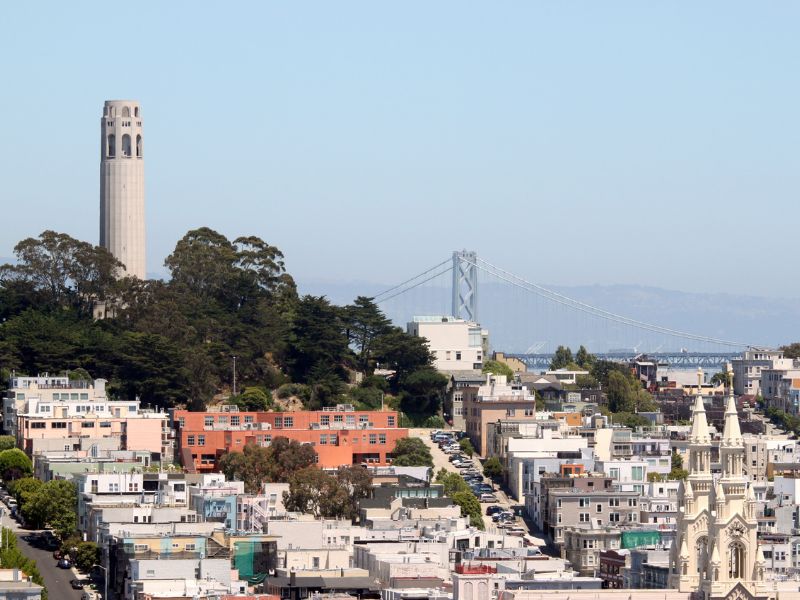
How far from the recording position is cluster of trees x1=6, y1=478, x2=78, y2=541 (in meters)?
81.6

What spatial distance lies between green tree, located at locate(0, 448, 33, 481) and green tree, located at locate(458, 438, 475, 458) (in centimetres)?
1756

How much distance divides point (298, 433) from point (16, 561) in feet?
89.4

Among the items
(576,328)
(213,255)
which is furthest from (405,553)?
(576,328)

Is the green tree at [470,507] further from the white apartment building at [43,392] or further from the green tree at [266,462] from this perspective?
the white apartment building at [43,392]

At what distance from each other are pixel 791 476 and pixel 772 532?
13475 millimetres

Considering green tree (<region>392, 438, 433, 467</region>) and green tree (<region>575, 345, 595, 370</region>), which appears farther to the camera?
green tree (<region>575, 345, 595, 370</region>)

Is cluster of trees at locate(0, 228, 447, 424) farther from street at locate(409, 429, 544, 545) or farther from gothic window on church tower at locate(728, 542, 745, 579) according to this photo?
gothic window on church tower at locate(728, 542, 745, 579)

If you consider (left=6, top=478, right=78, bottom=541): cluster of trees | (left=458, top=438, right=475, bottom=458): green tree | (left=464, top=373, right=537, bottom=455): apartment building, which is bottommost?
(left=6, top=478, right=78, bottom=541): cluster of trees

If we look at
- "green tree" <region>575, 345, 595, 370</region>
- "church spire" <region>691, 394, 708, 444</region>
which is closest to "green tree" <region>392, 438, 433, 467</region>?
"church spire" <region>691, 394, 708, 444</region>

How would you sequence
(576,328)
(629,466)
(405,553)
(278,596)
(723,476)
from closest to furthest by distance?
(723,476)
(278,596)
(405,553)
(629,466)
(576,328)

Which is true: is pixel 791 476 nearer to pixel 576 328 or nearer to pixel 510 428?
pixel 510 428

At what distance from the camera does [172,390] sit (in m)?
102

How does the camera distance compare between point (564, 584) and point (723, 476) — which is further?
point (564, 584)

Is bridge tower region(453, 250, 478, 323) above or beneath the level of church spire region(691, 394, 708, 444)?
above
